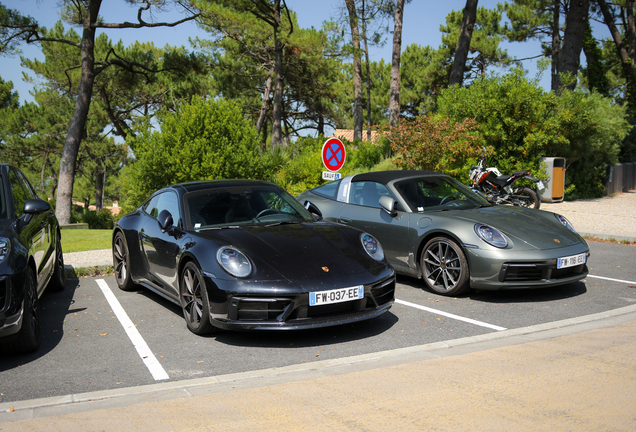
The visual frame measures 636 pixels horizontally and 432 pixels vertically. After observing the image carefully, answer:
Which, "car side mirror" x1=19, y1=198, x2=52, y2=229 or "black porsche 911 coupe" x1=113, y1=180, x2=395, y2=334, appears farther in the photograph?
"car side mirror" x1=19, y1=198, x2=52, y2=229

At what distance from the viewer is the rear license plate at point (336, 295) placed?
448cm

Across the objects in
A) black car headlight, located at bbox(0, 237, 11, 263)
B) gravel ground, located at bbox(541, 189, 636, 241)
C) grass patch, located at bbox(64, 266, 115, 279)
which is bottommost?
grass patch, located at bbox(64, 266, 115, 279)

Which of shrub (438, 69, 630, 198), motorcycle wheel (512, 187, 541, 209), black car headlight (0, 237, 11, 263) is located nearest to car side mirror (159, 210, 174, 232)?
black car headlight (0, 237, 11, 263)

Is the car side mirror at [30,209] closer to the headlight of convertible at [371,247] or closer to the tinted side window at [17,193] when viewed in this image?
the tinted side window at [17,193]

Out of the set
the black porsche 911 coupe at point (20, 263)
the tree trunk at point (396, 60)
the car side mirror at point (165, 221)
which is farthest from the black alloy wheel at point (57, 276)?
the tree trunk at point (396, 60)

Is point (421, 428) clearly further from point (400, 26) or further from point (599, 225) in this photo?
point (400, 26)

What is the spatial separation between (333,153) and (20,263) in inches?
313

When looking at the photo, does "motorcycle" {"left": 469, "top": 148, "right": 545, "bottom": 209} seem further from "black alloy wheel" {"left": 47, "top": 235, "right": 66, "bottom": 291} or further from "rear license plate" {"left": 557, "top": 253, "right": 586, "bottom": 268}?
"black alloy wheel" {"left": 47, "top": 235, "right": 66, "bottom": 291}

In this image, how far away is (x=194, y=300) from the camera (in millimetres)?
5023

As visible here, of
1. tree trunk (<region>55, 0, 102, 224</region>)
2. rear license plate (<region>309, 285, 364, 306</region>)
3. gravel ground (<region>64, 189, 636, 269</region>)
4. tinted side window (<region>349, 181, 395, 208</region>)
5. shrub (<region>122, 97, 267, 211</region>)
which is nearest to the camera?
rear license plate (<region>309, 285, 364, 306</region>)

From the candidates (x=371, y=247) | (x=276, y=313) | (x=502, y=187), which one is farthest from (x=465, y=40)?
(x=276, y=313)

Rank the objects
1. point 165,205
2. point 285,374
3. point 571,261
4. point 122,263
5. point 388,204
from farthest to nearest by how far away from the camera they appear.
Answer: point 122,263 < point 388,204 < point 165,205 < point 571,261 < point 285,374

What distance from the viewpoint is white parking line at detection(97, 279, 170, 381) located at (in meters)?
4.12

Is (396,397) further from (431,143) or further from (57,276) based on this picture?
(431,143)
